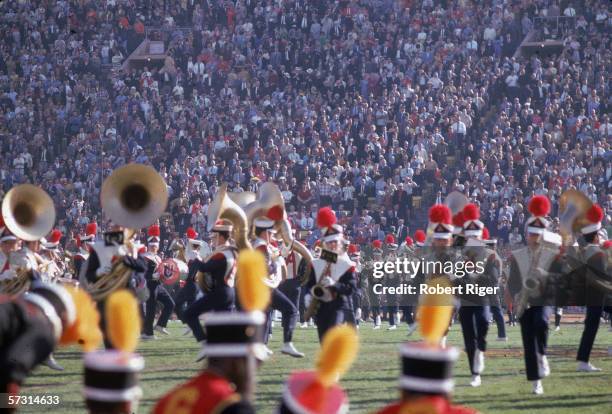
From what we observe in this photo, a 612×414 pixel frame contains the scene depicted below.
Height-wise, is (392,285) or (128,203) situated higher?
(128,203)

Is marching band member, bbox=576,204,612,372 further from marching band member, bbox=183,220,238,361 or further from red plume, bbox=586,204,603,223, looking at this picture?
marching band member, bbox=183,220,238,361

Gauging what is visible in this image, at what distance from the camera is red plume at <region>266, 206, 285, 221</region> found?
1548 cm

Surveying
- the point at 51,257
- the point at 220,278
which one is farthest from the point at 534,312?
the point at 51,257

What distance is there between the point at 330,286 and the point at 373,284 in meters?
11.6

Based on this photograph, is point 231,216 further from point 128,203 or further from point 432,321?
point 432,321

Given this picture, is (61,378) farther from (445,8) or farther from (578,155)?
(445,8)

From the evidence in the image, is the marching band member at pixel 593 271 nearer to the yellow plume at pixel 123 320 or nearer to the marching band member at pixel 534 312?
the marching band member at pixel 534 312

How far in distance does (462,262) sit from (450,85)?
65.1 feet

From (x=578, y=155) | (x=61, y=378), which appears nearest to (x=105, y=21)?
(x=578, y=155)

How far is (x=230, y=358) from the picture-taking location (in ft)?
16.0

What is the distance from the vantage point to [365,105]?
33.2 m

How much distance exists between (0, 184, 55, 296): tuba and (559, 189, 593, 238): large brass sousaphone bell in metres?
5.93

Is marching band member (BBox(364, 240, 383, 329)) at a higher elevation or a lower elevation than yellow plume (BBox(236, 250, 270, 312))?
lower

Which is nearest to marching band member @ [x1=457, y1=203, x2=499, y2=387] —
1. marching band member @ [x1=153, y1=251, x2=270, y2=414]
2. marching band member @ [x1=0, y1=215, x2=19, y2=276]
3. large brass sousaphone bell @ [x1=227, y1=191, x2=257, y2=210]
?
large brass sousaphone bell @ [x1=227, y1=191, x2=257, y2=210]
